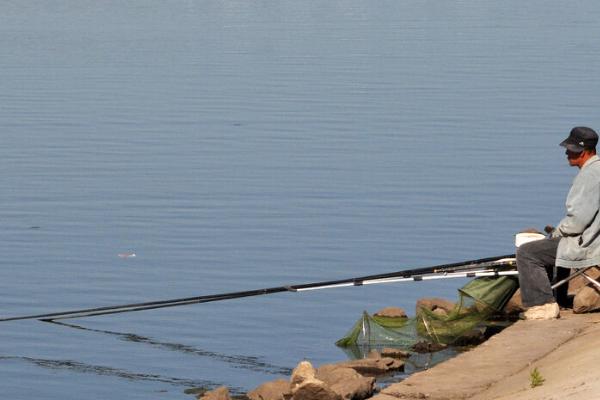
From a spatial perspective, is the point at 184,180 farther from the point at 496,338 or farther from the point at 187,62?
the point at 187,62

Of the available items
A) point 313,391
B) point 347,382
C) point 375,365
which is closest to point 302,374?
point 313,391

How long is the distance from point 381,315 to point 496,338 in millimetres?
2309

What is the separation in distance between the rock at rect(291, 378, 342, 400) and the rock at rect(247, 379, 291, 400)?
48 cm

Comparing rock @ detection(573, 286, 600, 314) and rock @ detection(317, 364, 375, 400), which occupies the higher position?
rock @ detection(573, 286, 600, 314)

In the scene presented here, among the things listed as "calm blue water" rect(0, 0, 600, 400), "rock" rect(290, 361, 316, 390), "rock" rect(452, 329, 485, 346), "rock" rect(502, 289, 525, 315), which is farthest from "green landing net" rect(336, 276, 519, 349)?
"rock" rect(290, 361, 316, 390)

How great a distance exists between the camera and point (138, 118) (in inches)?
1145

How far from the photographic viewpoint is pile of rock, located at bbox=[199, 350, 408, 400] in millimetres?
10781

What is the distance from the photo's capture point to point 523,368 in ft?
35.7

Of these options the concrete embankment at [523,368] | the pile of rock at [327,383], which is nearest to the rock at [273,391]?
the pile of rock at [327,383]

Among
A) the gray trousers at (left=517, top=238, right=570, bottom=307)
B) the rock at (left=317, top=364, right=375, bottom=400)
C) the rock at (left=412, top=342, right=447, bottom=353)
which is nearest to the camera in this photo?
the rock at (left=317, top=364, right=375, bottom=400)

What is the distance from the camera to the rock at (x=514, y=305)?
13431 millimetres

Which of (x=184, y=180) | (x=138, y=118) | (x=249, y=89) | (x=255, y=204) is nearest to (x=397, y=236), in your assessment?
(x=255, y=204)

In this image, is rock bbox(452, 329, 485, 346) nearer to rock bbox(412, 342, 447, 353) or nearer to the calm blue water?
rock bbox(412, 342, 447, 353)

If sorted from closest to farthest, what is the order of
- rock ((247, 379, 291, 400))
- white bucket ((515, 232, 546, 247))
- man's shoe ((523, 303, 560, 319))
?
rock ((247, 379, 291, 400)) → man's shoe ((523, 303, 560, 319)) → white bucket ((515, 232, 546, 247))
